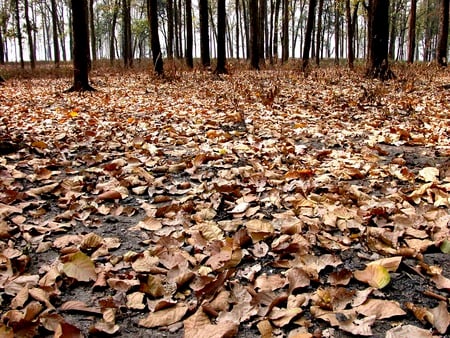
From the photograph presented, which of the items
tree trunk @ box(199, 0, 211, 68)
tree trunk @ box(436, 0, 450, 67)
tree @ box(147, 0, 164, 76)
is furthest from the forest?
tree trunk @ box(436, 0, 450, 67)

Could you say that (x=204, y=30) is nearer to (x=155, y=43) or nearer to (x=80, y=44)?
(x=155, y=43)

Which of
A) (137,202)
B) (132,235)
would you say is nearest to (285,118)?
(137,202)

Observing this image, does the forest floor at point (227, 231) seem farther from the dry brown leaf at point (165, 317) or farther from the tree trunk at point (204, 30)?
the tree trunk at point (204, 30)

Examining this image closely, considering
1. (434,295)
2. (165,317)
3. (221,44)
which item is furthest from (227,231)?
(221,44)

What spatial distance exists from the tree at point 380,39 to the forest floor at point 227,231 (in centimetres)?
453

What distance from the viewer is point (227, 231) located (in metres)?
2.20

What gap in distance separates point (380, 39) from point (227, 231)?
8.25 m

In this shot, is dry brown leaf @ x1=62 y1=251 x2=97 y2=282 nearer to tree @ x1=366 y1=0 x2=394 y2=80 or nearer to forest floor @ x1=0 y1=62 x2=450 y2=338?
forest floor @ x1=0 y1=62 x2=450 y2=338

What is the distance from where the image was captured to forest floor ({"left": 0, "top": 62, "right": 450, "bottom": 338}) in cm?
151

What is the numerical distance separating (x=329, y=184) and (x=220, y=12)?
33.1ft

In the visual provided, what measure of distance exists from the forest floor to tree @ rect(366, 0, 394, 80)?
4.53 meters

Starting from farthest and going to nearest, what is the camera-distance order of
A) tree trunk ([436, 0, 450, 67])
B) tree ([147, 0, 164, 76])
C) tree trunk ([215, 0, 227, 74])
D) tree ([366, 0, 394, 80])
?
1. tree trunk ([436, 0, 450, 67])
2. tree trunk ([215, 0, 227, 74])
3. tree ([147, 0, 164, 76])
4. tree ([366, 0, 394, 80])

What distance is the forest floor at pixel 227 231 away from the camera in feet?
4.97

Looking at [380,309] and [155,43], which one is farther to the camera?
[155,43]
